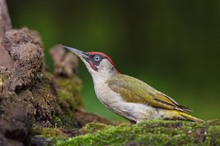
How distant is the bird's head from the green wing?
0.61 feet

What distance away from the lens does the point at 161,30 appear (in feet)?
33.0

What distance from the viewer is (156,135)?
167 inches

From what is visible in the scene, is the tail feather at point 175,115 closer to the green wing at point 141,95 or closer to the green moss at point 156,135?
the green wing at point 141,95

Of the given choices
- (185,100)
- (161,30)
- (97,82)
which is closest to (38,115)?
(97,82)

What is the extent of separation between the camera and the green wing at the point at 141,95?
19.6 feet

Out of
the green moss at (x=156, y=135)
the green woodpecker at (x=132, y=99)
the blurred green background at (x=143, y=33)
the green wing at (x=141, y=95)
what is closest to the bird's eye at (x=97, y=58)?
the green woodpecker at (x=132, y=99)

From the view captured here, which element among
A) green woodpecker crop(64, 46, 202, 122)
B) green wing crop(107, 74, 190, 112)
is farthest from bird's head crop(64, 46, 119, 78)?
green wing crop(107, 74, 190, 112)

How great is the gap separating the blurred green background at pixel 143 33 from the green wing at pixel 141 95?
326 centimetres

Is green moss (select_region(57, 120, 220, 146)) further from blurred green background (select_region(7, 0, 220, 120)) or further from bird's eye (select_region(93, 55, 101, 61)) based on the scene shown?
blurred green background (select_region(7, 0, 220, 120))

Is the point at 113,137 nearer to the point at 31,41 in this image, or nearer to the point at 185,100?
the point at 31,41

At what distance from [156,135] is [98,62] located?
2229 mm

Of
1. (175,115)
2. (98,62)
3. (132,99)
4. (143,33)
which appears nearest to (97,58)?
(98,62)

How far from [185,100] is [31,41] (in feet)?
11.6

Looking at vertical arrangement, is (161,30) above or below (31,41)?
above
